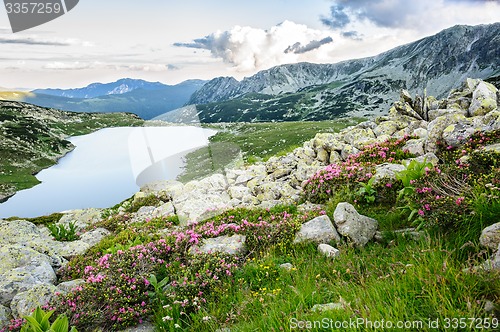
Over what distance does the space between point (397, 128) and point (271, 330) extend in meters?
17.6

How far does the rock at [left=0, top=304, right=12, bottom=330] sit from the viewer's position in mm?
5538

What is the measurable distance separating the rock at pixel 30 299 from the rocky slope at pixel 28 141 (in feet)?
358

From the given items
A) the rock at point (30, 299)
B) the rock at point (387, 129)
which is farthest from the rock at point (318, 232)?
the rock at point (387, 129)

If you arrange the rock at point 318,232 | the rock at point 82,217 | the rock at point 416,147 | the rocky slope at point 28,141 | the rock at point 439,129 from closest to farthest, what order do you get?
1. the rock at point 318,232
2. the rock at point 439,129
3. the rock at point 416,147
4. the rock at point 82,217
5. the rocky slope at point 28,141

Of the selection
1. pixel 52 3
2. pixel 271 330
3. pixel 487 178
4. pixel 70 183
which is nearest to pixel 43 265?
pixel 52 3

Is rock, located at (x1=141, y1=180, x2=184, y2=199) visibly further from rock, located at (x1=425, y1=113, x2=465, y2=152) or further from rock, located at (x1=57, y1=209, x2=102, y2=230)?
rock, located at (x1=425, y1=113, x2=465, y2=152)

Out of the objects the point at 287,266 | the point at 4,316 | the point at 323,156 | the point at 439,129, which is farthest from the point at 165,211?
the point at 439,129

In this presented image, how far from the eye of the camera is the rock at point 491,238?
4.20 m

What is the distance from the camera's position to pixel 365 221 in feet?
23.9

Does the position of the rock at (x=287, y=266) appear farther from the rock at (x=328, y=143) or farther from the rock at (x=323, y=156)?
the rock at (x=328, y=143)

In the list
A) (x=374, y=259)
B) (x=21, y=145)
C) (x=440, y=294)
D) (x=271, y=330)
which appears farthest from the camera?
(x=21, y=145)

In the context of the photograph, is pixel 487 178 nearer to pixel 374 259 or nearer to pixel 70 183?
pixel 374 259

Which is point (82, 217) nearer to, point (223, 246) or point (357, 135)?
point (223, 246)

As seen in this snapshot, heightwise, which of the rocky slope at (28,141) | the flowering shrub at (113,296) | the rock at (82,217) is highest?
the rocky slope at (28,141)
